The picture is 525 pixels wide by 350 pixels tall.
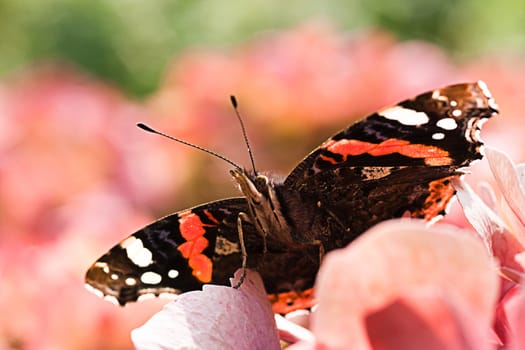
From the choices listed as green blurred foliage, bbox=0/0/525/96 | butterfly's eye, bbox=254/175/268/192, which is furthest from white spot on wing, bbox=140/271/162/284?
green blurred foliage, bbox=0/0/525/96

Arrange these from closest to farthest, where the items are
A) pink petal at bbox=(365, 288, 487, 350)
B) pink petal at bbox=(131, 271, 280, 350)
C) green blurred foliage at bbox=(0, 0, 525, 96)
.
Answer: pink petal at bbox=(365, 288, 487, 350), pink petal at bbox=(131, 271, 280, 350), green blurred foliage at bbox=(0, 0, 525, 96)

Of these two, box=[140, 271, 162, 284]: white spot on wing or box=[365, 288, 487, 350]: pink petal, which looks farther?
box=[140, 271, 162, 284]: white spot on wing

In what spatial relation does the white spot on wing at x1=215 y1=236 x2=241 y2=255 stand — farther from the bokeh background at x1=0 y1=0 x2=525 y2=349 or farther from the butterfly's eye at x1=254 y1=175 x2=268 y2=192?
the bokeh background at x1=0 y1=0 x2=525 y2=349

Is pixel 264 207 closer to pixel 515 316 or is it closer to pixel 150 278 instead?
pixel 150 278

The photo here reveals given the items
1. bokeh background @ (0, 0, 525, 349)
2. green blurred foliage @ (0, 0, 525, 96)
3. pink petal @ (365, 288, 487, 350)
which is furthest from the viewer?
green blurred foliage @ (0, 0, 525, 96)

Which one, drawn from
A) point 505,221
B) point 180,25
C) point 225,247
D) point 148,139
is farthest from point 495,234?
point 180,25

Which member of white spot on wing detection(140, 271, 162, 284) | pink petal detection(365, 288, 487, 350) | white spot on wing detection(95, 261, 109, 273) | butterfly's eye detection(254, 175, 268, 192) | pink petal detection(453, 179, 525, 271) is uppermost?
pink petal detection(365, 288, 487, 350)

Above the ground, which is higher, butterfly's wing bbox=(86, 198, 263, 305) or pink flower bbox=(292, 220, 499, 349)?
pink flower bbox=(292, 220, 499, 349)
